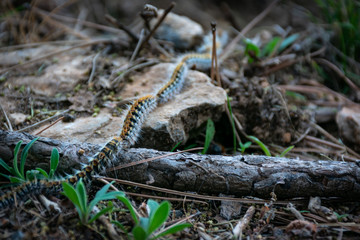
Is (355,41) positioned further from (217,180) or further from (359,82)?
(217,180)

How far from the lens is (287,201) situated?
105 inches

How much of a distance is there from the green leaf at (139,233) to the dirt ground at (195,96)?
21cm

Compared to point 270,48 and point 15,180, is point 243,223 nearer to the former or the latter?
point 15,180

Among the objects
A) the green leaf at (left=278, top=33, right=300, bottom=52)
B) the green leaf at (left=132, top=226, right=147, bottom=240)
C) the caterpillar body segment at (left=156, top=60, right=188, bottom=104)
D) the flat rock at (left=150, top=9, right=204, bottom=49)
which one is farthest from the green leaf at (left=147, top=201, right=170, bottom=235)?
the green leaf at (left=278, top=33, right=300, bottom=52)

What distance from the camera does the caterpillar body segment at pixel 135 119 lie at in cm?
277

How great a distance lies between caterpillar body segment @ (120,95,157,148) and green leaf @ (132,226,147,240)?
949 millimetres

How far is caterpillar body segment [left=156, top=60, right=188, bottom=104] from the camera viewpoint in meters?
3.64

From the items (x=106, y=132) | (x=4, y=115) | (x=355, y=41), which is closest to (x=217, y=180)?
(x=106, y=132)

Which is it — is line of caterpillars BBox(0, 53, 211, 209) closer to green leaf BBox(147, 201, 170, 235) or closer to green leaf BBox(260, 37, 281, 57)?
green leaf BBox(147, 201, 170, 235)

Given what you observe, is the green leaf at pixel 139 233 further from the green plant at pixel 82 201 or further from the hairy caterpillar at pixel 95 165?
the hairy caterpillar at pixel 95 165

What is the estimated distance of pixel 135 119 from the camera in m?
2.97

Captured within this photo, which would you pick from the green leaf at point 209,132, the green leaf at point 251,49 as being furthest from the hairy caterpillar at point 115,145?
the green leaf at point 251,49

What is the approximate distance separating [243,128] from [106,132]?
1.84 metres

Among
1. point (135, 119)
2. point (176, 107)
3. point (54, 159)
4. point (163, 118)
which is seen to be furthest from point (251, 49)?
point (54, 159)
